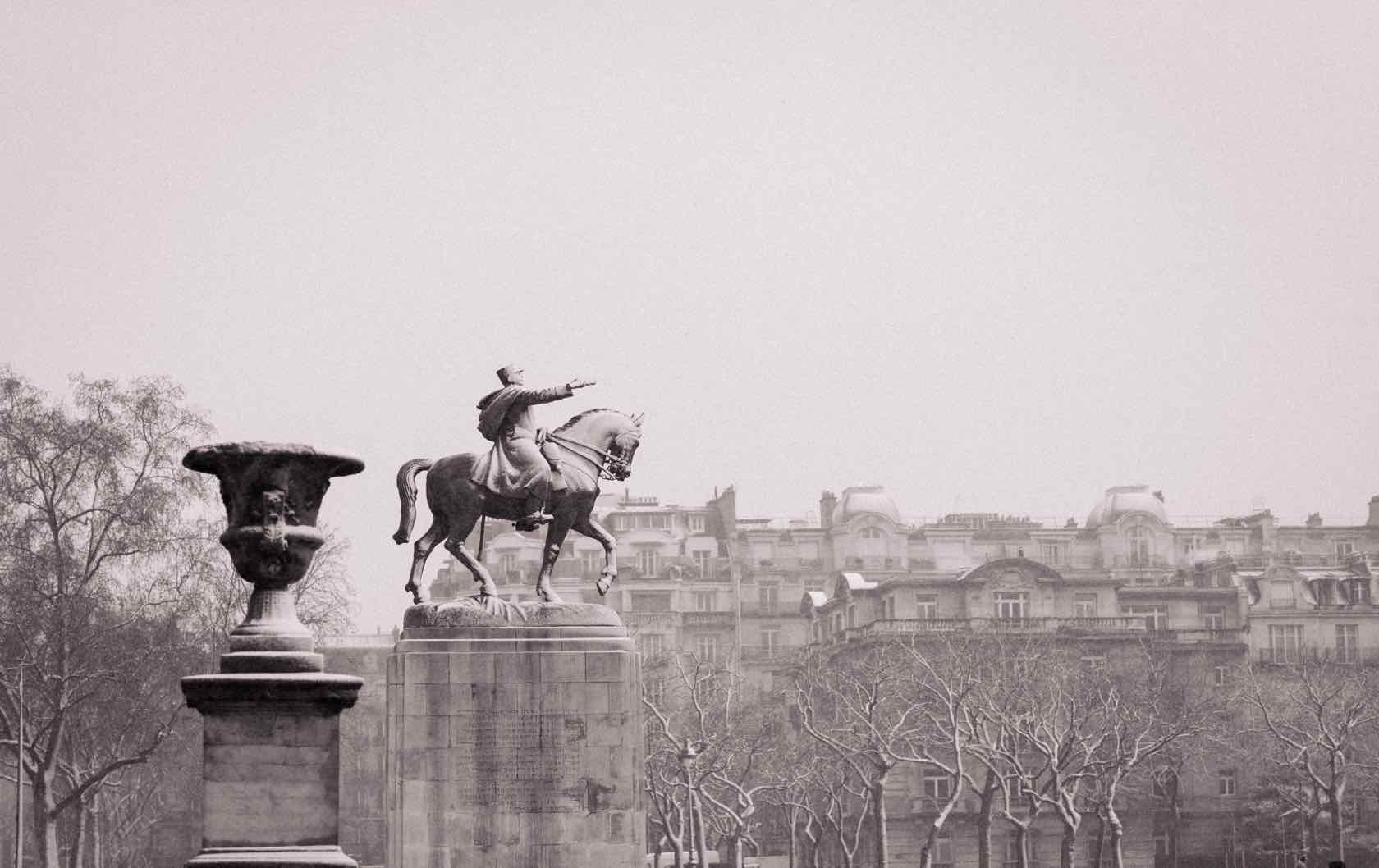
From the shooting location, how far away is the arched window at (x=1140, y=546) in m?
148

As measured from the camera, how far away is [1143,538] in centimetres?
14850

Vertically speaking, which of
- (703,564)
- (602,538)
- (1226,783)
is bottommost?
(1226,783)

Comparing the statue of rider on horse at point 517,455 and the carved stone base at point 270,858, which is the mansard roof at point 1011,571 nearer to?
the statue of rider on horse at point 517,455

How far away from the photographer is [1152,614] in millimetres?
124375

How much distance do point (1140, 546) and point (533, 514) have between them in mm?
116521

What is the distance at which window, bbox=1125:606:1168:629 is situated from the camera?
404 ft

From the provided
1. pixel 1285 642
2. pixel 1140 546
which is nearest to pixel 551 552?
pixel 1285 642

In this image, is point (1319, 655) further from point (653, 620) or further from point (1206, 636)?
point (653, 620)

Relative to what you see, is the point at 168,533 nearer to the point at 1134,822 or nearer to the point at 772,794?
the point at 772,794

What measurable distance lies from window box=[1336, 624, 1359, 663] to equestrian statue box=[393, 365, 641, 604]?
92263mm

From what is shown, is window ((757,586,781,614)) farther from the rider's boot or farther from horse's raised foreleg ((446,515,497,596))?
the rider's boot

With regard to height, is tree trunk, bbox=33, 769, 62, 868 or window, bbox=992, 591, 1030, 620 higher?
window, bbox=992, 591, 1030, 620

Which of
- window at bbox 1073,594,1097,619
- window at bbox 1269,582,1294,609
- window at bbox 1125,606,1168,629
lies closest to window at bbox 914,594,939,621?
window at bbox 1073,594,1097,619

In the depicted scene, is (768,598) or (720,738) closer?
(720,738)
